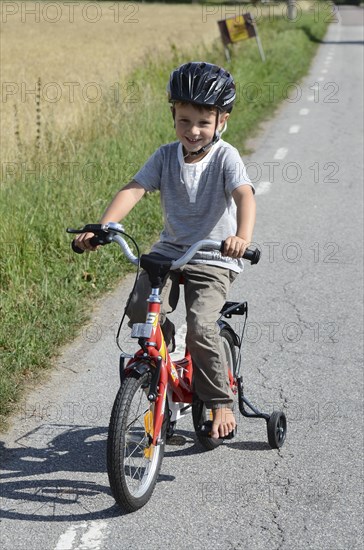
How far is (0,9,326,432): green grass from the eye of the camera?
6035mm

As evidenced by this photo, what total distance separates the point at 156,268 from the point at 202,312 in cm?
41

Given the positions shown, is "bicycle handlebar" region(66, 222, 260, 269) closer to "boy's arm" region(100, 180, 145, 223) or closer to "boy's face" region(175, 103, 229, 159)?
"boy's arm" region(100, 180, 145, 223)

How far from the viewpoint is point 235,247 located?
12.6 ft

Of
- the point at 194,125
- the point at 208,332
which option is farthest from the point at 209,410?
the point at 194,125

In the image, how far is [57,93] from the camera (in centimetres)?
Answer: 1593

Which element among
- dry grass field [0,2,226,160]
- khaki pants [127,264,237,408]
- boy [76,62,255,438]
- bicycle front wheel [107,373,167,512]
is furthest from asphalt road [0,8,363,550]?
dry grass field [0,2,226,160]

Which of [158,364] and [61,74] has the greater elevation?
[158,364]

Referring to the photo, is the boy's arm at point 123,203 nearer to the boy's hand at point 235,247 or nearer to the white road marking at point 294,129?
the boy's hand at point 235,247

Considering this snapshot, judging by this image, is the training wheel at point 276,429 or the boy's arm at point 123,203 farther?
the training wheel at point 276,429

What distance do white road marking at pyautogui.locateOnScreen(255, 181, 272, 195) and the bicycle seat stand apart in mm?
6901

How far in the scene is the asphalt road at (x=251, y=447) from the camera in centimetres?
412

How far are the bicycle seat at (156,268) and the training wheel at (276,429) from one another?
1.16 metres

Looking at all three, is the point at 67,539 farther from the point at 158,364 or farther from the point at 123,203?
the point at 123,203

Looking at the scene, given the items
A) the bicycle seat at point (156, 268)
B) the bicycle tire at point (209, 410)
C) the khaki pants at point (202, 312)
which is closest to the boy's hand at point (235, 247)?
the bicycle seat at point (156, 268)
